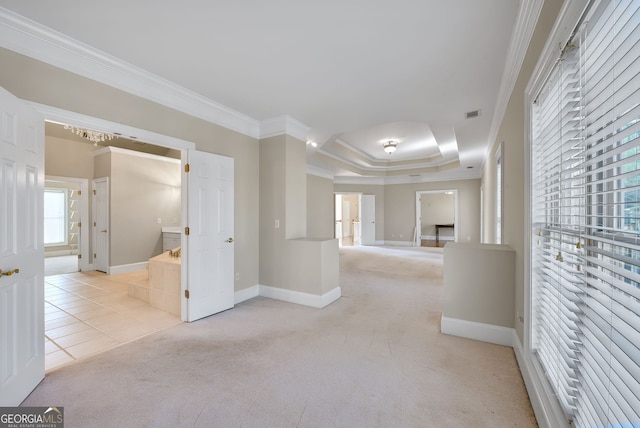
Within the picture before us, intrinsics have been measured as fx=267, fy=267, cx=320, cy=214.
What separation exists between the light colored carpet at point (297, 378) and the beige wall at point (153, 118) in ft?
4.23

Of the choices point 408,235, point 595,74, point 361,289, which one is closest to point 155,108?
point 595,74

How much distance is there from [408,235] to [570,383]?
353 inches

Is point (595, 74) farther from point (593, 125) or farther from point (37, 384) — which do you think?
point (37, 384)

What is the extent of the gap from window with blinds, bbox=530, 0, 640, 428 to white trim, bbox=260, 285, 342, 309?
2436 millimetres

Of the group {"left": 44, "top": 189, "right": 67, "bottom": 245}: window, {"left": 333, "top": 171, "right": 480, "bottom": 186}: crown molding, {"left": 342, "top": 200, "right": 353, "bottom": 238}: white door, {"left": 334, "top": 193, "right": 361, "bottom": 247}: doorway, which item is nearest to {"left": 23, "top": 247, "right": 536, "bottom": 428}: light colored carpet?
{"left": 333, "top": 171, "right": 480, "bottom": 186}: crown molding

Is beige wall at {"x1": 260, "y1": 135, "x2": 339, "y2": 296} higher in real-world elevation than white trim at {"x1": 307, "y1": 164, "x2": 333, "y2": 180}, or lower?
lower

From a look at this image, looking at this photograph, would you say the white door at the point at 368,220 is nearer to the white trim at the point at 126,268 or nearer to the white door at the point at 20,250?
the white trim at the point at 126,268

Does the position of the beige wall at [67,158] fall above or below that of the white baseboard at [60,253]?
above

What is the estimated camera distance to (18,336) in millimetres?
1800

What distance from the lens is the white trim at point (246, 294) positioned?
3809 millimetres

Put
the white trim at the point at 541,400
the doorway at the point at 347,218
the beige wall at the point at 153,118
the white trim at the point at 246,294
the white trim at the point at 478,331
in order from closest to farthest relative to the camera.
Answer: the white trim at the point at 541,400, the beige wall at the point at 153,118, the white trim at the point at 478,331, the white trim at the point at 246,294, the doorway at the point at 347,218

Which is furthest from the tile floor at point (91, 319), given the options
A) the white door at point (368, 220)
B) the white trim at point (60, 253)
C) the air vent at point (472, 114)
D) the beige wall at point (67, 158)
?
the white door at point (368, 220)

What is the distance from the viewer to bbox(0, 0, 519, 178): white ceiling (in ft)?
6.30

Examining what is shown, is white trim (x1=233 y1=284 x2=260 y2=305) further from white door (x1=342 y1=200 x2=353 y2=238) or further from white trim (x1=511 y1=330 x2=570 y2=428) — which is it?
white door (x1=342 y1=200 x2=353 y2=238)
